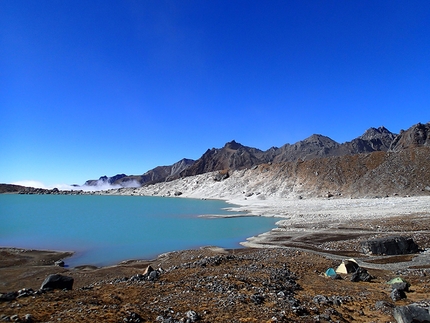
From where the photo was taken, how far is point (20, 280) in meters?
19.9

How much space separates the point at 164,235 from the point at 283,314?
107 feet

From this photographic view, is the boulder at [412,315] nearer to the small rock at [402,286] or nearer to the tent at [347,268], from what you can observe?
the small rock at [402,286]

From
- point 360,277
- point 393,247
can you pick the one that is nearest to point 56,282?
point 360,277

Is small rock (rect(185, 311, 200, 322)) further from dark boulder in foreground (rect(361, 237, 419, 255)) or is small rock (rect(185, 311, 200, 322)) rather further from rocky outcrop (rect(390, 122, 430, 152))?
rocky outcrop (rect(390, 122, 430, 152))

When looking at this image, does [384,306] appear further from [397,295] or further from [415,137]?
[415,137]

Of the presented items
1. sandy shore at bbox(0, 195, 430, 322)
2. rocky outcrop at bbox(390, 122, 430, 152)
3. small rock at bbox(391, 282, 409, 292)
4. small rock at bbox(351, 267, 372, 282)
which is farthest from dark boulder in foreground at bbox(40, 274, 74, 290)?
rocky outcrop at bbox(390, 122, 430, 152)

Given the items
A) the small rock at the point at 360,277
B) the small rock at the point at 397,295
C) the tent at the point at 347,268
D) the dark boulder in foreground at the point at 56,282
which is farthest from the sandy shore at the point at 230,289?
the tent at the point at 347,268

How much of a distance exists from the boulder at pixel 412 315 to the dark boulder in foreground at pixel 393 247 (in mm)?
15523

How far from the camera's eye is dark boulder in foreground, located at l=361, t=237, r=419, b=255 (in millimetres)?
22812

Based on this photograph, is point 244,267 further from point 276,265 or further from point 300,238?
point 300,238

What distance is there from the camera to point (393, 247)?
22984mm

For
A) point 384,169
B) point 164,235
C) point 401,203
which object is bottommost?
point 164,235

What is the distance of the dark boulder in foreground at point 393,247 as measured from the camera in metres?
22.8

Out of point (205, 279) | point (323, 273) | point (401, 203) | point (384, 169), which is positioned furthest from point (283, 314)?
point (384, 169)
